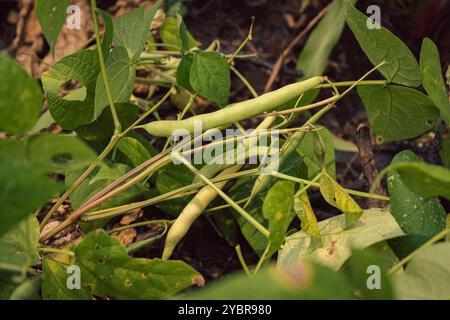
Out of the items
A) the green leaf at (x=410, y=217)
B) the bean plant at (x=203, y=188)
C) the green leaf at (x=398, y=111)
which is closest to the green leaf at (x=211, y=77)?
the bean plant at (x=203, y=188)

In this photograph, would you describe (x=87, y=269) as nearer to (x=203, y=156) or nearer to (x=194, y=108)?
(x=203, y=156)

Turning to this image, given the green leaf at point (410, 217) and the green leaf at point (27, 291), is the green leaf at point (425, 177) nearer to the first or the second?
the green leaf at point (410, 217)

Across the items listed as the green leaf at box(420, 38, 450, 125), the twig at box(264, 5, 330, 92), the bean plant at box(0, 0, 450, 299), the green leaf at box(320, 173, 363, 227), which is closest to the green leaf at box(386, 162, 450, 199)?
A: the bean plant at box(0, 0, 450, 299)

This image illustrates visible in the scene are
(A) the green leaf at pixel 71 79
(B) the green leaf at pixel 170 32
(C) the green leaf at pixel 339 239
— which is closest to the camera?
(C) the green leaf at pixel 339 239

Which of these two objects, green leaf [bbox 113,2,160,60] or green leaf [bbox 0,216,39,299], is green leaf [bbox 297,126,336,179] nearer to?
green leaf [bbox 113,2,160,60]

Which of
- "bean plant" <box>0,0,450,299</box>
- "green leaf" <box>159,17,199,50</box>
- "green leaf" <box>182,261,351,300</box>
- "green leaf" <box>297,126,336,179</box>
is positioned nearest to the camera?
"green leaf" <box>182,261,351,300</box>

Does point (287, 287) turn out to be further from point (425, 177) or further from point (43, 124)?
point (43, 124)
